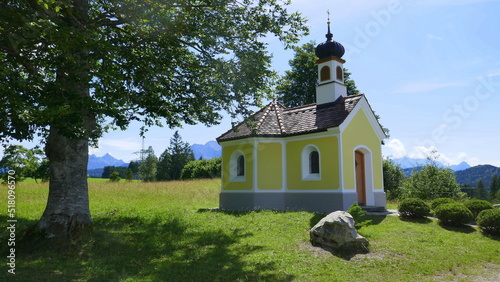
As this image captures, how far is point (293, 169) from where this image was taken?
17.4 metres

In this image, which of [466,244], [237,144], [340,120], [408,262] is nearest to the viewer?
[408,262]

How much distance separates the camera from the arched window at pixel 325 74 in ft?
62.1

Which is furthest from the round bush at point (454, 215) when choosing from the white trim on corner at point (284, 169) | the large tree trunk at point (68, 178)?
the large tree trunk at point (68, 178)

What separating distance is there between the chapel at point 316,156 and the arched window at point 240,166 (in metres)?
0.06

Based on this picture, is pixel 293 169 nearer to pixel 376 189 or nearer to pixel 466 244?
pixel 376 189

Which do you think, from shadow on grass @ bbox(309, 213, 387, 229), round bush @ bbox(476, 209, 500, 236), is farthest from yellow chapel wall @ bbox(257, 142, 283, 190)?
round bush @ bbox(476, 209, 500, 236)

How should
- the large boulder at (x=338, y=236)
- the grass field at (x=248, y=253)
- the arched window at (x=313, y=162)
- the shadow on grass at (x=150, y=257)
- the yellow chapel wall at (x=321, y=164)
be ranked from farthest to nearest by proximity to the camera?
the arched window at (x=313, y=162)
the yellow chapel wall at (x=321, y=164)
the large boulder at (x=338, y=236)
the grass field at (x=248, y=253)
the shadow on grass at (x=150, y=257)

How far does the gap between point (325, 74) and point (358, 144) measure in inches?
185

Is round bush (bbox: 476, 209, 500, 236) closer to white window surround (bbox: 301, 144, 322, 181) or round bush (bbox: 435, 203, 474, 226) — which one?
round bush (bbox: 435, 203, 474, 226)

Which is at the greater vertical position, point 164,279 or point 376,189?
point 376,189

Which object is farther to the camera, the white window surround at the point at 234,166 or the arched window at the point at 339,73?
the arched window at the point at 339,73

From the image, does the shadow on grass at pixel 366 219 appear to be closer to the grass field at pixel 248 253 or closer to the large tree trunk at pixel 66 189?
the grass field at pixel 248 253

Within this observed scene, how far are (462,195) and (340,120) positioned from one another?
14689 millimetres

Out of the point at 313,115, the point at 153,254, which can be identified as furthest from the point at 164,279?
the point at 313,115
